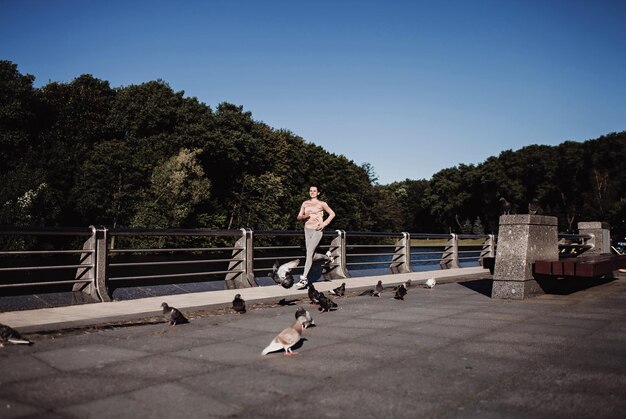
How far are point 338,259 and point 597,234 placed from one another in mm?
7167

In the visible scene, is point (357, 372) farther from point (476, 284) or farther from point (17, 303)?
point (476, 284)

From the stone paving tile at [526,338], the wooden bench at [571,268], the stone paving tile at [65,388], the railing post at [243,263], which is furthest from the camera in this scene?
the railing post at [243,263]

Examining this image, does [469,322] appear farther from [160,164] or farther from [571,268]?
[160,164]

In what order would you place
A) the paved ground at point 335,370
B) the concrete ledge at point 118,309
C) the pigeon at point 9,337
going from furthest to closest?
the concrete ledge at point 118,309, the pigeon at point 9,337, the paved ground at point 335,370

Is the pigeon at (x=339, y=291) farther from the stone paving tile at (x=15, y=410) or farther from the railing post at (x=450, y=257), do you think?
the railing post at (x=450, y=257)

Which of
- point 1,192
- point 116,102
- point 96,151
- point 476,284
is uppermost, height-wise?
point 116,102

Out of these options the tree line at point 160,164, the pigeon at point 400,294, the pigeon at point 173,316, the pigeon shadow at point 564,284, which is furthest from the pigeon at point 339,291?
the tree line at point 160,164

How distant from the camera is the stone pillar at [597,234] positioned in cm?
1410

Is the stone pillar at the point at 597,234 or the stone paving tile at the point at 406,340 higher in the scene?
the stone pillar at the point at 597,234

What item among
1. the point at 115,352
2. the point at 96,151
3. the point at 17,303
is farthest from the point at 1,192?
the point at 115,352

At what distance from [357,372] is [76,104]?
190ft

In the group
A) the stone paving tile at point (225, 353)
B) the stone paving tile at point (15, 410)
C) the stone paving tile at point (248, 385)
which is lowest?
the stone paving tile at point (225, 353)

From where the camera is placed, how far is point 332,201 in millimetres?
72125

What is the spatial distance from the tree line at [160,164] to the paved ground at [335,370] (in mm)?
41727
